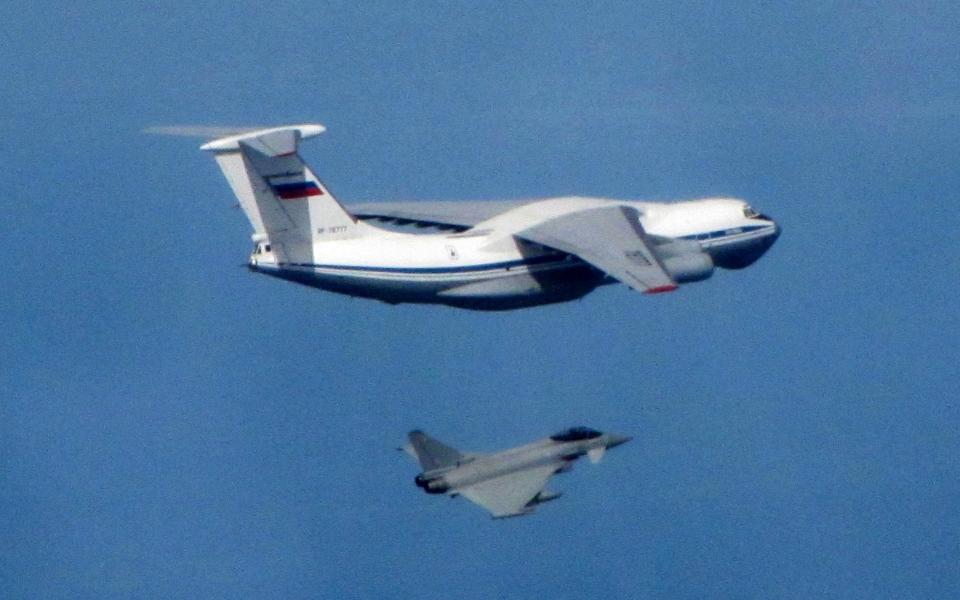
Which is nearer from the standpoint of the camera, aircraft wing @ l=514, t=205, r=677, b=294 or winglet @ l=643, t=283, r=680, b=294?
winglet @ l=643, t=283, r=680, b=294

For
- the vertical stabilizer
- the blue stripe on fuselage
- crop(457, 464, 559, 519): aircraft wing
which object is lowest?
crop(457, 464, 559, 519): aircraft wing

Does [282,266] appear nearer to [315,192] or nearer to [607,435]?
[315,192]

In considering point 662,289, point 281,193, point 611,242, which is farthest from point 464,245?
point 662,289

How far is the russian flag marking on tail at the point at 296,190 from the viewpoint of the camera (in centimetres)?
5112

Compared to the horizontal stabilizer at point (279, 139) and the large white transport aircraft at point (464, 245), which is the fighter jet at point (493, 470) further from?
the horizontal stabilizer at point (279, 139)

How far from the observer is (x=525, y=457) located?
51.3 meters

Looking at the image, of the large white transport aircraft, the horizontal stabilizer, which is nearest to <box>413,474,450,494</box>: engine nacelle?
the large white transport aircraft

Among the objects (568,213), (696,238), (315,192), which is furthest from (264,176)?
(696,238)

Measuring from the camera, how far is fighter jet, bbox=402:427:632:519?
165 feet

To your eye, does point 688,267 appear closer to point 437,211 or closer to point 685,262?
point 685,262

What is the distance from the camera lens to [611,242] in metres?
52.3

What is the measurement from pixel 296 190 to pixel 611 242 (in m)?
7.51

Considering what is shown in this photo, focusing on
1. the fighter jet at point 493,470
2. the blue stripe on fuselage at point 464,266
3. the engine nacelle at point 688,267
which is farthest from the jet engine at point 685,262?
the fighter jet at point 493,470

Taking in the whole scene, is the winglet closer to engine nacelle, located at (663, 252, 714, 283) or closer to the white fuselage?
engine nacelle, located at (663, 252, 714, 283)
